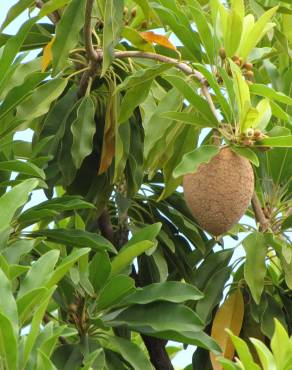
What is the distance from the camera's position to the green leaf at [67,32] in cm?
269

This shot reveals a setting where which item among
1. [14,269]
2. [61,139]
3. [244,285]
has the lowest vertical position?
[244,285]

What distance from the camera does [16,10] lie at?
281cm

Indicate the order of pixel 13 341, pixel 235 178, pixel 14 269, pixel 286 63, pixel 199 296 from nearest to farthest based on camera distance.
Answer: pixel 13 341, pixel 14 269, pixel 235 178, pixel 199 296, pixel 286 63

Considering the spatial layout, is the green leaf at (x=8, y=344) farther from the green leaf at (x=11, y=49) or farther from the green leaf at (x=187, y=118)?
the green leaf at (x=11, y=49)

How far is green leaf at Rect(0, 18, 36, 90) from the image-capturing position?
2.76 metres

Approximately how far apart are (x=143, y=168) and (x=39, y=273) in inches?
28.4

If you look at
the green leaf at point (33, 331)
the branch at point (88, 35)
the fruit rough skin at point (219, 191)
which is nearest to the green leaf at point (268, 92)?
the fruit rough skin at point (219, 191)

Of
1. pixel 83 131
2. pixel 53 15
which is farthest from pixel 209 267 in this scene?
pixel 53 15

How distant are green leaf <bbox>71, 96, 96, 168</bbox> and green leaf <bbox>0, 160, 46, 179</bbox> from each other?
148 millimetres

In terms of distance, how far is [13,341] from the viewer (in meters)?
2.01

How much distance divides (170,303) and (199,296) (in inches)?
2.9

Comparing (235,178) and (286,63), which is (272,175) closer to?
(286,63)

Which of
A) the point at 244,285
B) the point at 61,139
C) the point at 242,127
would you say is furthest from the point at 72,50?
the point at 244,285

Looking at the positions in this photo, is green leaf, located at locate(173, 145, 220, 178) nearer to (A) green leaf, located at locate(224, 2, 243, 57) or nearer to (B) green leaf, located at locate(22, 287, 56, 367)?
(A) green leaf, located at locate(224, 2, 243, 57)
